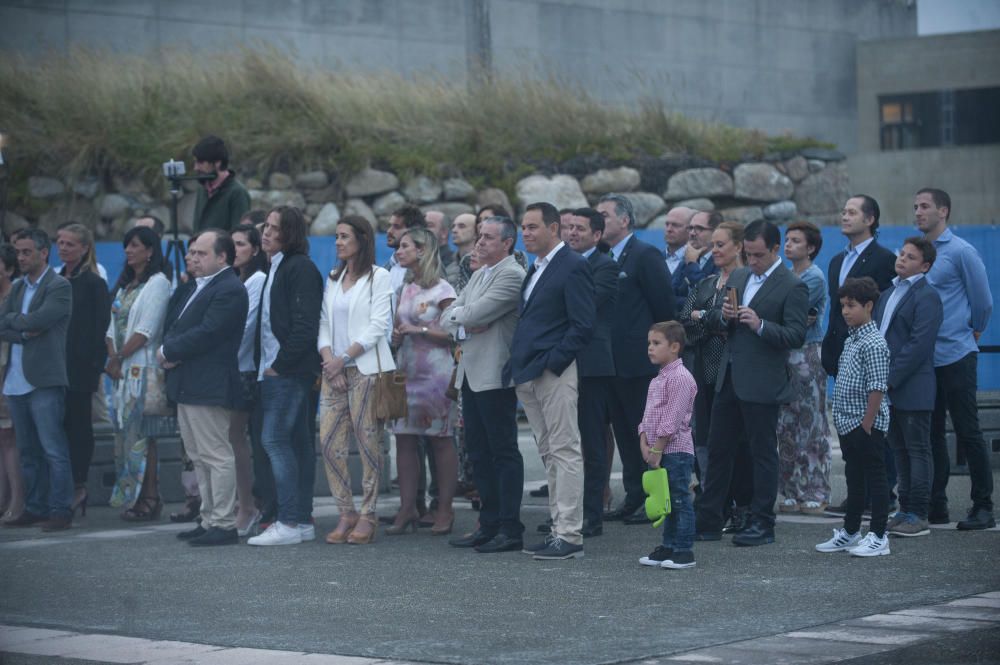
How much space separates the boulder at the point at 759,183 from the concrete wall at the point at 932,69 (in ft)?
53.3

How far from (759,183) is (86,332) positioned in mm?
10800

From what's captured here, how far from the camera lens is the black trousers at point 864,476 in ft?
28.1

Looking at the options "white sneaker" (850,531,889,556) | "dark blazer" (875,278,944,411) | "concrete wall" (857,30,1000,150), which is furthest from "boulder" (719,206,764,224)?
"concrete wall" (857,30,1000,150)

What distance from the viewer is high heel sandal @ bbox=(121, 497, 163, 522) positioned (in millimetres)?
11164

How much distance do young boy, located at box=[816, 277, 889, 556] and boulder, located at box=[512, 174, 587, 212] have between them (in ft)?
32.4

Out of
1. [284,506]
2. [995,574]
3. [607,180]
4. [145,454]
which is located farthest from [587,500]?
[607,180]

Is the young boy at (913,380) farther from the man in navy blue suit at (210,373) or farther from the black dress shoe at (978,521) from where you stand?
the man in navy blue suit at (210,373)

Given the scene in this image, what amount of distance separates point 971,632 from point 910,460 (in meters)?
2.99

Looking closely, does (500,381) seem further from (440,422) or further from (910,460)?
(910,460)

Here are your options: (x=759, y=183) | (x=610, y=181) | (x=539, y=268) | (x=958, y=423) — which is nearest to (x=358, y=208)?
(x=610, y=181)

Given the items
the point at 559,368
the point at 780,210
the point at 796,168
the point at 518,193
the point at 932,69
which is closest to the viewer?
the point at 559,368

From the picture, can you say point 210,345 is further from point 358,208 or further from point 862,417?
point 358,208

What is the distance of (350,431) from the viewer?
9883mm

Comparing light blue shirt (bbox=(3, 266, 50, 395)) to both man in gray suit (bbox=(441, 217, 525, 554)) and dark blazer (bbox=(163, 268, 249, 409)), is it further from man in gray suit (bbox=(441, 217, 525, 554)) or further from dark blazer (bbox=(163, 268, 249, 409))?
man in gray suit (bbox=(441, 217, 525, 554))
